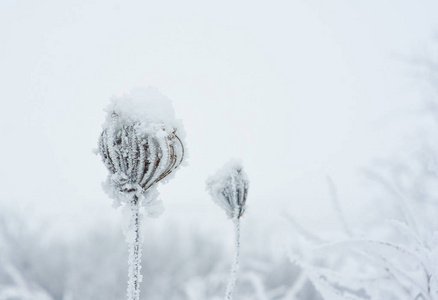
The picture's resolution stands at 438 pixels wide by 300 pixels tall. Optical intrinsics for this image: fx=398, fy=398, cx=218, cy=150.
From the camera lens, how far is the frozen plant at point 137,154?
555 millimetres

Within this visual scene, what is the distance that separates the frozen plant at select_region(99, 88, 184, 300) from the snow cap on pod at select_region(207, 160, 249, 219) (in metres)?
0.22

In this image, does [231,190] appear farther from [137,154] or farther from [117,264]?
[117,264]

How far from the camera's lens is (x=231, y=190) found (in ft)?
2.59

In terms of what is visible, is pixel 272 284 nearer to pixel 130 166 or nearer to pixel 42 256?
pixel 42 256

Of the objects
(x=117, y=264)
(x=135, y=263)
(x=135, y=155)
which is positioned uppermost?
(x=117, y=264)

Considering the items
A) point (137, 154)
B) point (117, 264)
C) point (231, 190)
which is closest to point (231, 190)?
point (231, 190)

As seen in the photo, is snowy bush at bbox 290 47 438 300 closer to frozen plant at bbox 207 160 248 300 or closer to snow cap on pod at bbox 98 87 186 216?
frozen plant at bbox 207 160 248 300

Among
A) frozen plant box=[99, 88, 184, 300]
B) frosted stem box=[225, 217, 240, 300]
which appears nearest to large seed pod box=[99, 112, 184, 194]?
frozen plant box=[99, 88, 184, 300]

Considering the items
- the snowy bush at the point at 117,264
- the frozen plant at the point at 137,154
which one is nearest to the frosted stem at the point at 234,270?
the frozen plant at the point at 137,154

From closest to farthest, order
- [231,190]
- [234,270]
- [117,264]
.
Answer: [234,270] < [231,190] < [117,264]

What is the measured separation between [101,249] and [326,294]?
6636mm

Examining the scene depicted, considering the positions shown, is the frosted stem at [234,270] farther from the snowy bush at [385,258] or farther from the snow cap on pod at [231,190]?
the snowy bush at [385,258]

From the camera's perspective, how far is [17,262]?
6.10 metres

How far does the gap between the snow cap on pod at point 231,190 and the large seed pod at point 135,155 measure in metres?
0.24
